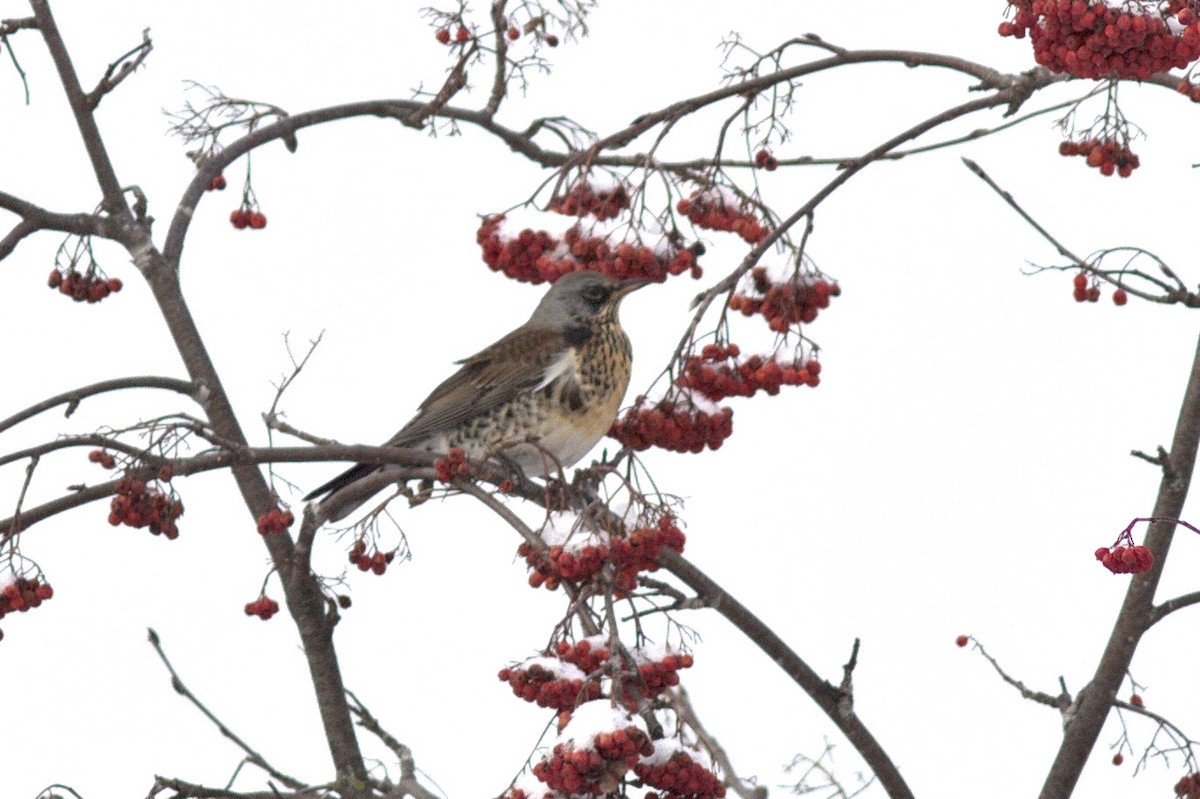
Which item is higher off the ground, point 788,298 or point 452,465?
point 788,298

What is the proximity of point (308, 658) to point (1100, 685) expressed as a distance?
1.75 metres

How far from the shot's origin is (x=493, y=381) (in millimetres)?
5090

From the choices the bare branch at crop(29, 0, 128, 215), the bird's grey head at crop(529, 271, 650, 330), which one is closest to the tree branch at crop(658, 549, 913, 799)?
the bare branch at crop(29, 0, 128, 215)

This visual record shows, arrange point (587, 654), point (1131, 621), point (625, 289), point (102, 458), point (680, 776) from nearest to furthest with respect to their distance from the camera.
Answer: point (680, 776) → point (587, 654) → point (102, 458) → point (1131, 621) → point (625, 289)

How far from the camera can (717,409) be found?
136 inches

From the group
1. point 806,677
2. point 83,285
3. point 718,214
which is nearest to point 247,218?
point 83,285

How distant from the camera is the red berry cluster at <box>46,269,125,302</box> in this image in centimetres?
426

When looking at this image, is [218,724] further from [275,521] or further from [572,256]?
[572,256]

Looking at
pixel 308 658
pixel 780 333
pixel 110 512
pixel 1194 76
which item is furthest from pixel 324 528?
pixel 1194 76

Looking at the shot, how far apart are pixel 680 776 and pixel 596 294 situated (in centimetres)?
285

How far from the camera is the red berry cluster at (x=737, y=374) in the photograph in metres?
3.47

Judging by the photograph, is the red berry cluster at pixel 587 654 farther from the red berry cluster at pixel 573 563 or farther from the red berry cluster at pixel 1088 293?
the red berry cluster at pixel 1088 293

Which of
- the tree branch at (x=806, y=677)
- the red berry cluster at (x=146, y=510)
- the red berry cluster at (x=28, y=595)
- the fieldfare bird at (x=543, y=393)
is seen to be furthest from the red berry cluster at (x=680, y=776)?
the fieldfare bird at (x=543, y=393)

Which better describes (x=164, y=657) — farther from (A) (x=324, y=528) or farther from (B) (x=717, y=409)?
(B) (x=717, y=409)
